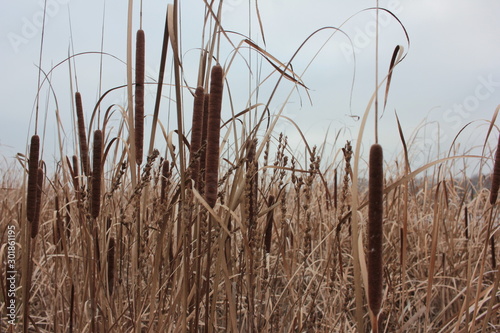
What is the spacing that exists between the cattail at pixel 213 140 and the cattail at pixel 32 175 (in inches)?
26.1

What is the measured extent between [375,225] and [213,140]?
14.7 inches

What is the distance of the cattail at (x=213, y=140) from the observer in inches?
35.0

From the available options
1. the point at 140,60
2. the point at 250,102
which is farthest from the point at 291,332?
the point at 140,60

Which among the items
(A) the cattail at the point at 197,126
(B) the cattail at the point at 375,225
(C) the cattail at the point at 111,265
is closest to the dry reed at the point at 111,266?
(C) the cattail at the point at 111,265

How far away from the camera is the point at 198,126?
1030 millimetres

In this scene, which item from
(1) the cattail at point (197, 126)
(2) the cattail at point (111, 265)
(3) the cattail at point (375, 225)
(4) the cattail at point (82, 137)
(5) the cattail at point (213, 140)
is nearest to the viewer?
(3) the cattail at point (375, 225)

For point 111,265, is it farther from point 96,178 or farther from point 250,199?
point 250,199

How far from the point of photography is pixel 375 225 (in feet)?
2.33

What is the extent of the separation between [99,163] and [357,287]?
Result: 0.83 meters

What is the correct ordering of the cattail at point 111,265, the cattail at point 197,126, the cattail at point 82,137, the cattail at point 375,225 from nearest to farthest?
the cattail at point 375,225 < the cattail at point 197,126 < the cattail at point 82,137 < the cattail at point 111,265

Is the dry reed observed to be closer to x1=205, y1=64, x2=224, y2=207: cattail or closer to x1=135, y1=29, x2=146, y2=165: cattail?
x1=135, y1=29, x2=146, y2=165: cattail

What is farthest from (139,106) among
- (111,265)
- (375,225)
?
(375,225)

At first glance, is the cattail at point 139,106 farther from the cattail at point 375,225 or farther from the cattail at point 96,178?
the cattail at point 375,225

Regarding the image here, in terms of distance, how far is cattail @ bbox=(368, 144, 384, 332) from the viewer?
702 millimetres
